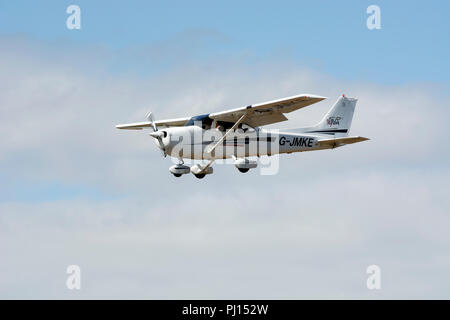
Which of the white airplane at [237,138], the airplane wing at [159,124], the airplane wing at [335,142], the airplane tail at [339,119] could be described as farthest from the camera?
the airplane tail at [339,119]

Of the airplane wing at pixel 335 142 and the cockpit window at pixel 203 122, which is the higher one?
the cockpit window at pixel 203 122

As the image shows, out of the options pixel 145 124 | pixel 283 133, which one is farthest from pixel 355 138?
pixel 145 124

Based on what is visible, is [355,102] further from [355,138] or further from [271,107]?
[271,107]

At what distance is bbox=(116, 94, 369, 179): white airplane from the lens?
1096 inches

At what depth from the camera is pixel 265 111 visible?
28109 mm

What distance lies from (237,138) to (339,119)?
17.6 ft

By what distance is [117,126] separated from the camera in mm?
34062

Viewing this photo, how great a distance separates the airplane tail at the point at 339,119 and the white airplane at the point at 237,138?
1155 mm

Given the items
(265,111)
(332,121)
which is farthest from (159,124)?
(332,121)

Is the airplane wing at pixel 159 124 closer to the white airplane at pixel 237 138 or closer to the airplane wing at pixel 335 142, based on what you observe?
the white airplane at pixel 237 138

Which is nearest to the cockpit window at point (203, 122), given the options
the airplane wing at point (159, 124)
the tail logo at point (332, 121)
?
the airplane wing at point (159, 124)

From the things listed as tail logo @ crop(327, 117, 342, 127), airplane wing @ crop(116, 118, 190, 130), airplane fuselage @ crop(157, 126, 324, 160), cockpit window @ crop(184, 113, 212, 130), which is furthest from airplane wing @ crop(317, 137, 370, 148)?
airplane wing @ crop(116, 118, 190, 130)

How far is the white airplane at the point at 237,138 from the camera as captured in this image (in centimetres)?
2784

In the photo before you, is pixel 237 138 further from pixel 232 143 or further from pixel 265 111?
pixel 265 111
